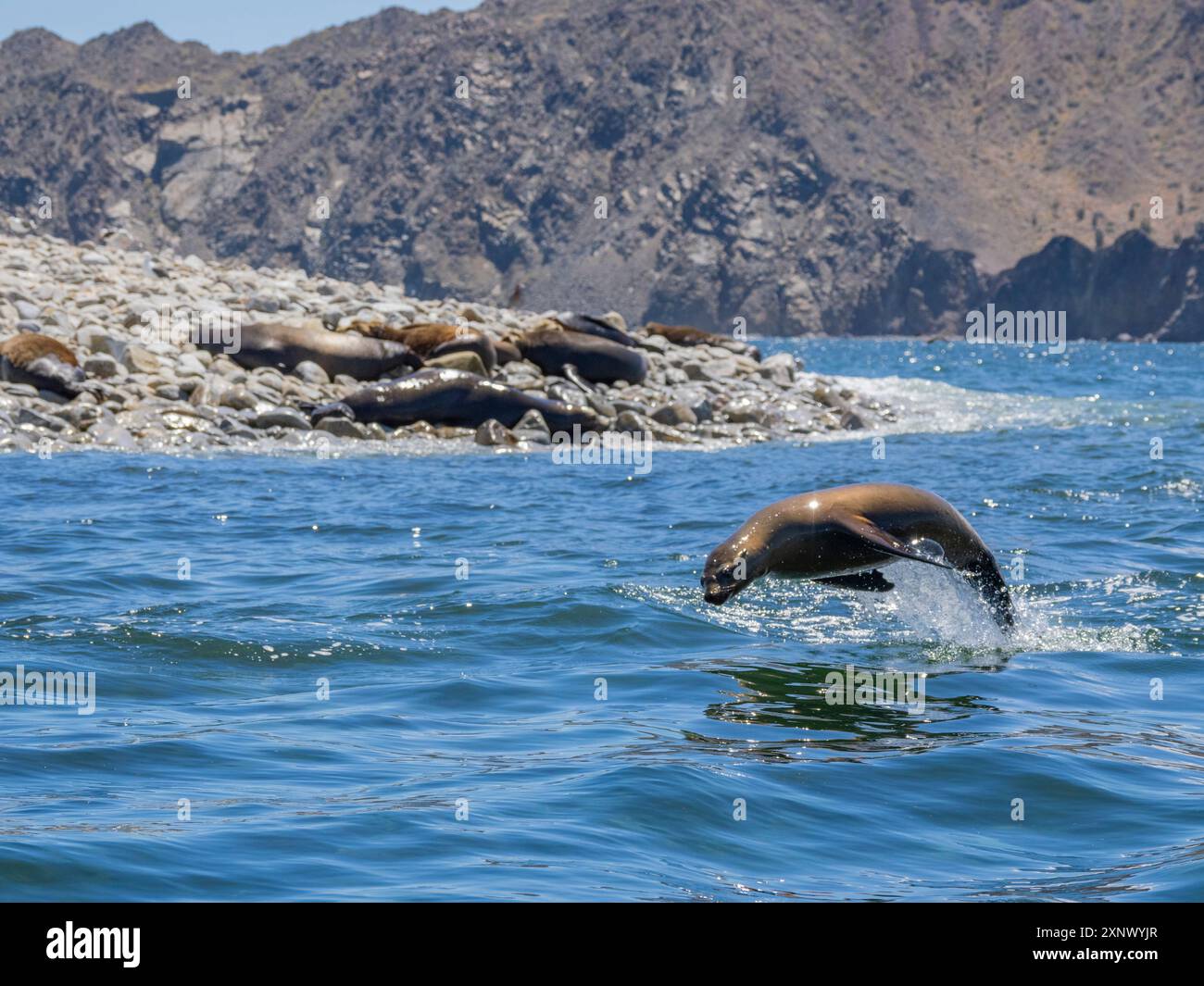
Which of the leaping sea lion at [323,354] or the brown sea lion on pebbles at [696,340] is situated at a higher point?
the brown sea lion on pebbles at [696,340]

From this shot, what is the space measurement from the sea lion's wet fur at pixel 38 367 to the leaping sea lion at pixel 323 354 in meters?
2.45

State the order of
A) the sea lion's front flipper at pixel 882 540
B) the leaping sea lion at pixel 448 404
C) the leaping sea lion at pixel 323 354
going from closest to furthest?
the sea lion's front flipper at pixel 882 540, the leaping sea lion at pixel 448 404, the leaping sea lion at pixel 323 354

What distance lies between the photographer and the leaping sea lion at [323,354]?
67.8 ft

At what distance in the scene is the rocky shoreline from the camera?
59.2ft

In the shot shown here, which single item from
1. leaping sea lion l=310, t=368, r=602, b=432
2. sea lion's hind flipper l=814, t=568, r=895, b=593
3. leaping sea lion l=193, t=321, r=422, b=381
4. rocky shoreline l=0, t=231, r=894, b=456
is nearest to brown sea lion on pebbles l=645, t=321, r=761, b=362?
rocky shoreline l=0, t=231, r=894, b=456

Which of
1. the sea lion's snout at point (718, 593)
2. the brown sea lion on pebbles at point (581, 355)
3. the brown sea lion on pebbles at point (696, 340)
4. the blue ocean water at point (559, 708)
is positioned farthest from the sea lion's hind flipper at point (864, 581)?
the brown sea lion on pebbles at point (696, 340)

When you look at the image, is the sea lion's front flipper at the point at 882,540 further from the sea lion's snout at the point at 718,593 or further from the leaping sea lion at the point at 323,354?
the leaping sea lion at the point at 323,354

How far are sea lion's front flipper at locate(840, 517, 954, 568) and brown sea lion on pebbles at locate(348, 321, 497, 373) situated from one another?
1276 centimetres

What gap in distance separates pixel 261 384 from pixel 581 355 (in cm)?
464

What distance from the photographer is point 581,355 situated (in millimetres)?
22016

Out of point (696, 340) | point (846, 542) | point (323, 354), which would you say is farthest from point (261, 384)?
point (846, 542)

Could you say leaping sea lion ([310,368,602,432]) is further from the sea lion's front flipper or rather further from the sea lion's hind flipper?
the sea lion's front flipper

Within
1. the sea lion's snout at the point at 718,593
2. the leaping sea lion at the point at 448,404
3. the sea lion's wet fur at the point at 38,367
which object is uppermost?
the sea lion's wet fur at the point at 38,367
